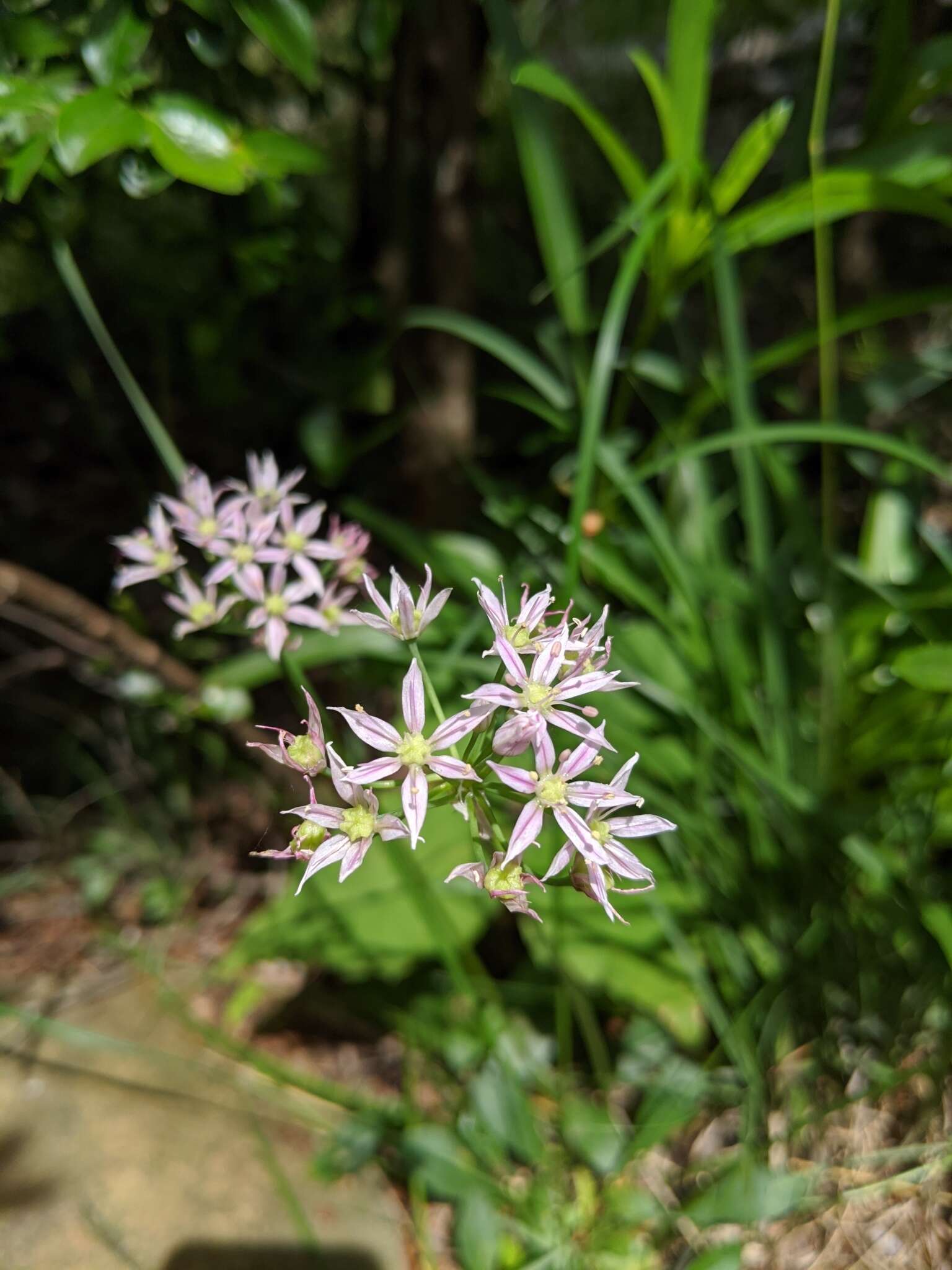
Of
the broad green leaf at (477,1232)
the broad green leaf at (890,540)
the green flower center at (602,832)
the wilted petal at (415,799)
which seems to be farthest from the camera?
the broad green leaf at (890,540)

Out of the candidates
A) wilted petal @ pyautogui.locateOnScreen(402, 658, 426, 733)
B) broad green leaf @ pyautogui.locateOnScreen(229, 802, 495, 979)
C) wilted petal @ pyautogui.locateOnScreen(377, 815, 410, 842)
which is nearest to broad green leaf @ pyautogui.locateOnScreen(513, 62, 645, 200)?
wilted petal @ pyautogui.locateOnScreen(402, 658, 426, 733)

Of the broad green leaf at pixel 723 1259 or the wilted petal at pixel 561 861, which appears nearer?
the wilted petal at pixel 561 861

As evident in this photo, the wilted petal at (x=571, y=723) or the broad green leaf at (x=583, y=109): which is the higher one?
the broad green leaf at (x=583, y=109)

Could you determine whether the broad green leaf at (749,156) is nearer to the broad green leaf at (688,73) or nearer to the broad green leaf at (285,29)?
the broad green leaf at (688,73)

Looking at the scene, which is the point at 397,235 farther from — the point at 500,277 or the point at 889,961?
the point at 889,961

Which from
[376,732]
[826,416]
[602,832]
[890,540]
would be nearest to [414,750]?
[376,732]

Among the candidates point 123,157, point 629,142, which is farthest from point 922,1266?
point 629,142

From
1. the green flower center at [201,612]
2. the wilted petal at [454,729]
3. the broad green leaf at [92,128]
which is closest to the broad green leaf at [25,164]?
the broad green leaf at [92,128]
